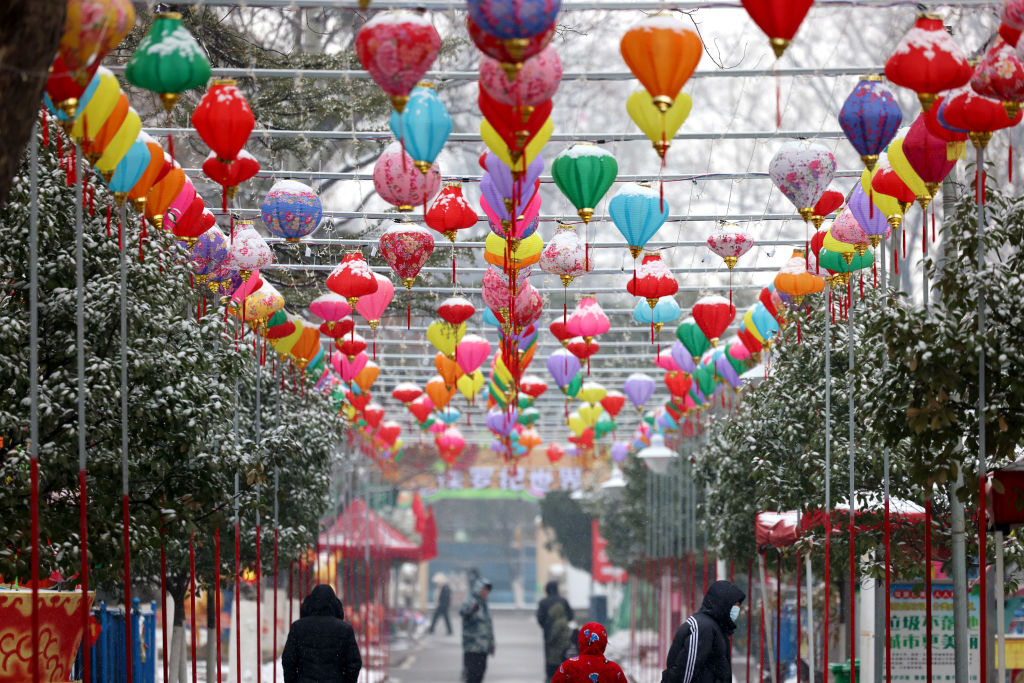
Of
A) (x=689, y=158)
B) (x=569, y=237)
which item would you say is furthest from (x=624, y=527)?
(x=569, y=237)

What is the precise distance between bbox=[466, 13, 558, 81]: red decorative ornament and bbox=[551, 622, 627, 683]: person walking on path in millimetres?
4137

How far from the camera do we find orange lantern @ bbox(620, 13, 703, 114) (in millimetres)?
6305

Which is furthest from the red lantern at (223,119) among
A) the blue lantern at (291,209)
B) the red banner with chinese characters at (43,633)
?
the red banner with chinese characters at (43,633)

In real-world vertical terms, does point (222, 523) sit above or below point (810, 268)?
below

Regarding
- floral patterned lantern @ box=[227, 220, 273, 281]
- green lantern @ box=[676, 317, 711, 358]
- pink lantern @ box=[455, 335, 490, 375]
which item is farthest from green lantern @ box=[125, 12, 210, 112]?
green lantern @ box=[676, 317, 711, 358]

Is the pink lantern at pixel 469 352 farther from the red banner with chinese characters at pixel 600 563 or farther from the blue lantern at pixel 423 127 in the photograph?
the red banner with chinese characters at pixel 600 563

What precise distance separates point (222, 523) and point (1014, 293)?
250 inches

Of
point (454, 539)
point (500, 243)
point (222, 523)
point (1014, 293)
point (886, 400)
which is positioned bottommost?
point (454, 539)

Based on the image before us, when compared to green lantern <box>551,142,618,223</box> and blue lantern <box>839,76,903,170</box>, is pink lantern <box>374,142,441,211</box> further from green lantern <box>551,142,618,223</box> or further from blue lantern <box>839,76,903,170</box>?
blue lantern <box>839,76,903,170</box>

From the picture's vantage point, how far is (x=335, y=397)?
19812 millimetres

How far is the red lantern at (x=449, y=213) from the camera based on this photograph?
961 centimetres

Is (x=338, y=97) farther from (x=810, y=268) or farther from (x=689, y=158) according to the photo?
(x=689, y=158)

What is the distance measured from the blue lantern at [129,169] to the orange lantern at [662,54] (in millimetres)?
3125

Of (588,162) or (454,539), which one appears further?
(454,539)
